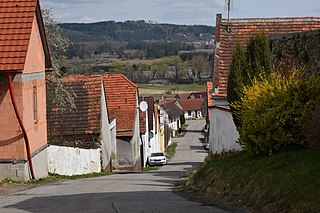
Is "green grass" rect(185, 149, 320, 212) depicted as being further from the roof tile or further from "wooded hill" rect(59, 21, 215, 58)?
"wooded hill" rect(59, 21, 215, 58)

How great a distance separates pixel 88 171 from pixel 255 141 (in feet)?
56.6

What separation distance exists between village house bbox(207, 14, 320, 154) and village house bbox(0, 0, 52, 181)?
651cm

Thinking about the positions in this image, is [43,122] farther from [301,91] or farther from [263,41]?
[301,91]

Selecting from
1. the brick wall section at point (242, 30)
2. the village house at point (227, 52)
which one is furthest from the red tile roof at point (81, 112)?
the brick wall section at point (242, 30)

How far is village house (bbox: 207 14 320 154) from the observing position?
21.9 metres

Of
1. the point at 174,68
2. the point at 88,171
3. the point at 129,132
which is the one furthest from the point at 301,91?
the point at 174,68

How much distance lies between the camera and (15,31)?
66.1 ft

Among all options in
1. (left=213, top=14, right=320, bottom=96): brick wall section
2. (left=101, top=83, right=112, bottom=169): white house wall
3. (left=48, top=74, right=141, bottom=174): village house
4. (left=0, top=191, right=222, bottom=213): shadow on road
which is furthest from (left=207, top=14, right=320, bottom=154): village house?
(left=101, top=83, right=112, bottom=169): white house wall

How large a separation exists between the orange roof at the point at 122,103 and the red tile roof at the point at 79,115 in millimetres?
7427

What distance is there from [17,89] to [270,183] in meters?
10.6

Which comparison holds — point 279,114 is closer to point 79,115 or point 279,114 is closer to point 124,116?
point 79,115

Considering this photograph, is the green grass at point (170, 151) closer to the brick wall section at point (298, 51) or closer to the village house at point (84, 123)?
the village house at point (84, 123)

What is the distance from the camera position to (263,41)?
17547mm

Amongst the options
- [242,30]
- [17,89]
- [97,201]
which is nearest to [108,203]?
[97,201]
